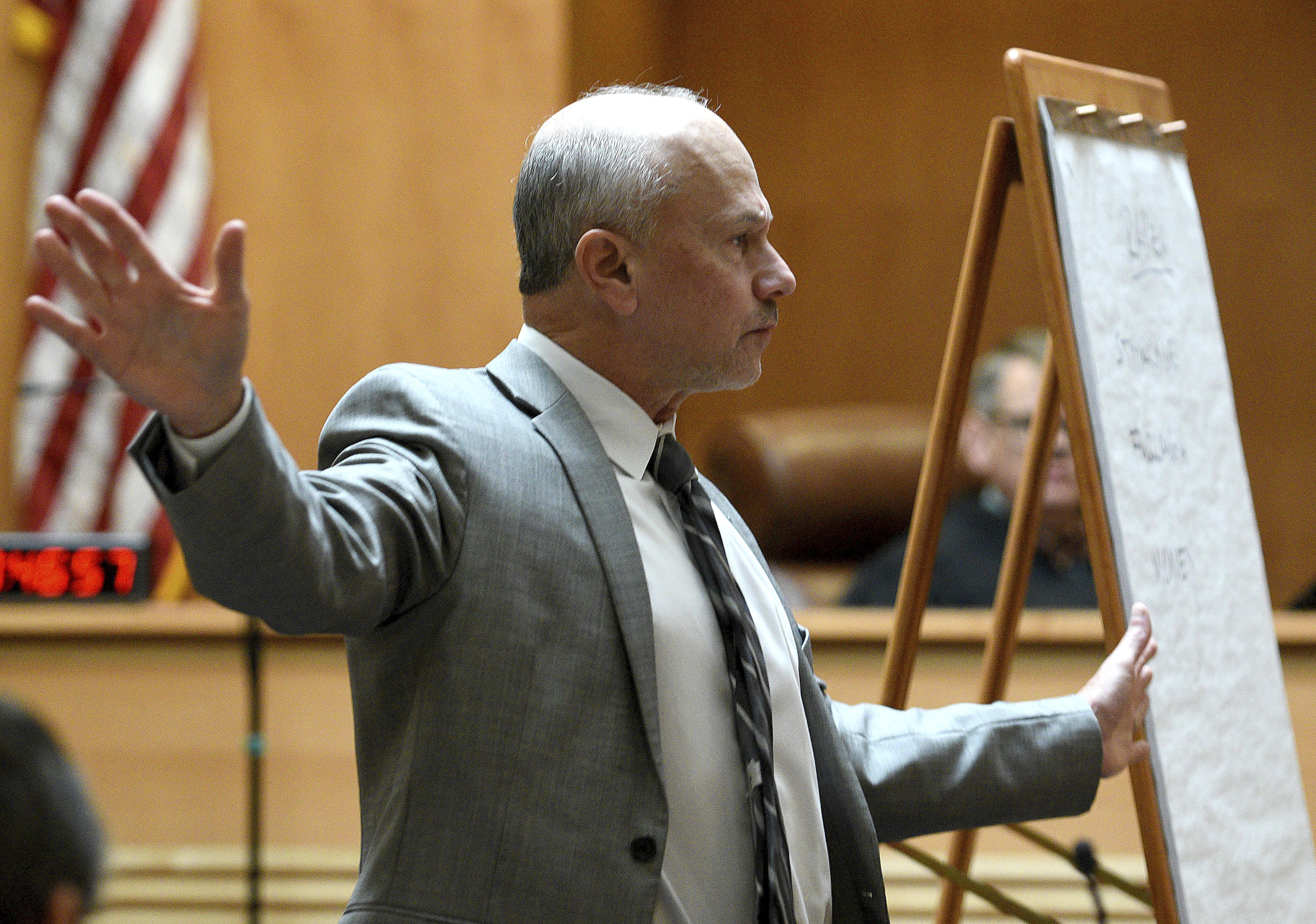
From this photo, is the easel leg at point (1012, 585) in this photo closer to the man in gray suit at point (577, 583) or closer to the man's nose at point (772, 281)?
the man in gray suit at point (577, 583)

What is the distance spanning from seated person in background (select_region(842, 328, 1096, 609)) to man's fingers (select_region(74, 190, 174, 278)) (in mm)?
2515

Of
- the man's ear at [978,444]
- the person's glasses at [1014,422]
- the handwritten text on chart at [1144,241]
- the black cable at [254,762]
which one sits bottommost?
the black cable at [254,762]

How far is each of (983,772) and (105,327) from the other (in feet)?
3.55

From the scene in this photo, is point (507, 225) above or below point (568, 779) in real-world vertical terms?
above

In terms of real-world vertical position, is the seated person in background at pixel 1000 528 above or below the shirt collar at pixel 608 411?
below

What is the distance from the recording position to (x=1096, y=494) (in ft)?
5.31

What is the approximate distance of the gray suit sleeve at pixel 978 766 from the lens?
1523 mm

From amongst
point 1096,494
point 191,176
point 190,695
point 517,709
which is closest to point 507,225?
point 191,176

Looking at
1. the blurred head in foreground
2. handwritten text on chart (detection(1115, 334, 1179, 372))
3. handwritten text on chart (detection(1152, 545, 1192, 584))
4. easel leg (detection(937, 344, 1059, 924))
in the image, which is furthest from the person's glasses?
handwritten text on chart (detection(1152, 545, 1192, 584))

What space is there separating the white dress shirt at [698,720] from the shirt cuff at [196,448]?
46 centimetres

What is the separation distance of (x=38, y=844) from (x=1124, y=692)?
133 cm

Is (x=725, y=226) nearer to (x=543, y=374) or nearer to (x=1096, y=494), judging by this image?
(x=543, y=374)

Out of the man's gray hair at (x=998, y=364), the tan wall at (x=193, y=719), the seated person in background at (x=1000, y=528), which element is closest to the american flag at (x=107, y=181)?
the tan wall at (x=193, y=719)

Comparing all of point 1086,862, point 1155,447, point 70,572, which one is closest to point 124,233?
point 1155,447
